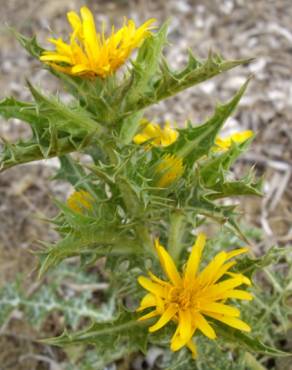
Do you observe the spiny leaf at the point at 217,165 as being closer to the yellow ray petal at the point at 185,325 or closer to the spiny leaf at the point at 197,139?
the spiny leaf at the point at 197,139

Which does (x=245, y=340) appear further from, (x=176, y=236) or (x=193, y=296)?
(x=176, y=236)

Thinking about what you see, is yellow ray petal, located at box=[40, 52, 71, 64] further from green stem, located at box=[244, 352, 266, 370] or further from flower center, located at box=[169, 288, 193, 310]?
green stem, located at box=[244, 352, 266, 370]

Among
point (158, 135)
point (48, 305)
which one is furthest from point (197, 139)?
point (48, 305)

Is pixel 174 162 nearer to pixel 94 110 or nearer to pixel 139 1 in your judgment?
pixel 94 110

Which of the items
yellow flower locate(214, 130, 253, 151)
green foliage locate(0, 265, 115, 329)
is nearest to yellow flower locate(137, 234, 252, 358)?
yellow flower locate(214, 130, 253, 151)

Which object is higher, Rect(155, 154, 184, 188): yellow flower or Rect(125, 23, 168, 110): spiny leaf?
Rect(125, 23, 168, 110): spiny leaf

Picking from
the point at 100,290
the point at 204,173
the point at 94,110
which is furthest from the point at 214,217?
the point at 100,290
